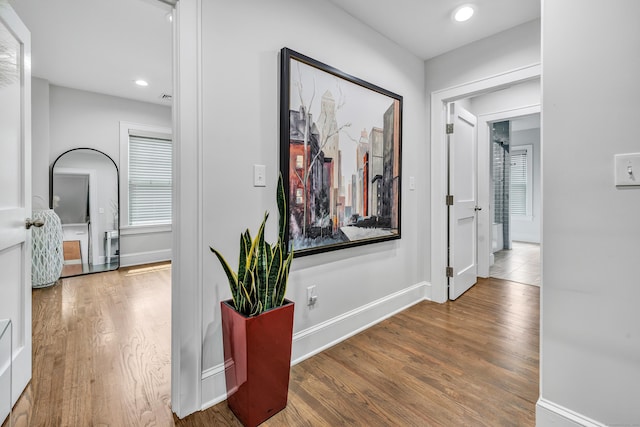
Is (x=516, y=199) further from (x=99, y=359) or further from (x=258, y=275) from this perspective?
(x=99, y=359)

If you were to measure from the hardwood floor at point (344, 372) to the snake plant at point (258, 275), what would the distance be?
54 centimetres

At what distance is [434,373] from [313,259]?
968 mm

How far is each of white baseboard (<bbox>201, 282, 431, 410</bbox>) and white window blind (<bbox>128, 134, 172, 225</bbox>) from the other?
3.74m

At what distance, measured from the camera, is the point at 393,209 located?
250 centimetres

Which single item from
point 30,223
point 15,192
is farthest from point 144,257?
point 15,192

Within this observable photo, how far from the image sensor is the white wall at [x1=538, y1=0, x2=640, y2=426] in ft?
3.58

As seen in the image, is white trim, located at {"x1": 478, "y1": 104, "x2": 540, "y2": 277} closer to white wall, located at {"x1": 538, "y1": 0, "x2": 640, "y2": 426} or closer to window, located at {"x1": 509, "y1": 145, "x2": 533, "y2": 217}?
white wall, located at {"x1": 538, "y1": 0, "x2": 640, "y2": 426}

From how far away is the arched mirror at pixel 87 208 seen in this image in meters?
3.79

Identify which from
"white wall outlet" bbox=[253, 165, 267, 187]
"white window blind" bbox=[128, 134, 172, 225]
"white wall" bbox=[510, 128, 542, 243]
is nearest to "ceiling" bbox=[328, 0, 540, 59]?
"white wall outlet" bbox=[253, 165, 267, 187]

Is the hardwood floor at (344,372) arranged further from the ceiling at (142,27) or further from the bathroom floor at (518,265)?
the ceiling at (142,27)

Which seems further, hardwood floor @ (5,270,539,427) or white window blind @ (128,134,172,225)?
white window blind @ (128,134,172,225)

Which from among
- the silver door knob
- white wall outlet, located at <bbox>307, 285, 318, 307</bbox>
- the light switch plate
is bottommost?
white wall outlet, located at <bbox>307, 285, 318, 307</bbox>

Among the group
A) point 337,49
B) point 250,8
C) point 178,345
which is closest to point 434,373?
point 178,345

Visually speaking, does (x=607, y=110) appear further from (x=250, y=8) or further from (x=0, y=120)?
(x=0, y=120)
